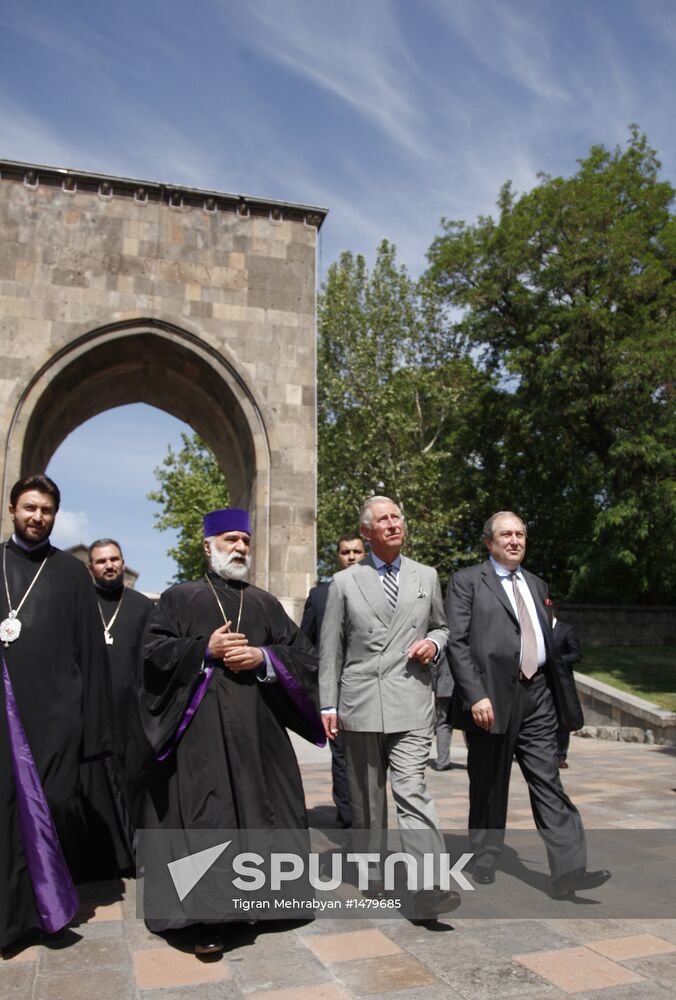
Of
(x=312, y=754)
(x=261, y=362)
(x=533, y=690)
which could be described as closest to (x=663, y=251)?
(x=261, y=362)

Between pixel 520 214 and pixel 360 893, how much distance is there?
75.1 ft

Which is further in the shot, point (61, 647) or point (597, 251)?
point (597, 251)

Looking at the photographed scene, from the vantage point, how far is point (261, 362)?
54.9 feet

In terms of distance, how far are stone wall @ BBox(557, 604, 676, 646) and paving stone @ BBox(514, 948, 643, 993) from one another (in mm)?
17579

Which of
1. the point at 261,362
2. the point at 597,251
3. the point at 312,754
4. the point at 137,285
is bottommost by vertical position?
the point at 312,754

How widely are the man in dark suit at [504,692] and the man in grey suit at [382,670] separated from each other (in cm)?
24

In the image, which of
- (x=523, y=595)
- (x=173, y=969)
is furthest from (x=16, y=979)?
(x=523, y=595)

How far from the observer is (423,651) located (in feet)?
14.3

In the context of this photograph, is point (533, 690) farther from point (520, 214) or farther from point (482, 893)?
point (520, 214)

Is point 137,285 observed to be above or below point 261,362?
above

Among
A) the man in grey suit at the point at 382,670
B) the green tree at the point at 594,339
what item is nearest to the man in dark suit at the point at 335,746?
the man in grey suit at the point at 382,670

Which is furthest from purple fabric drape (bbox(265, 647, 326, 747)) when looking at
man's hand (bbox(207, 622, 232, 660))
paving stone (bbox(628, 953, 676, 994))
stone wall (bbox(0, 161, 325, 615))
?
stone wall (bbox(0, 161, 325, 615))

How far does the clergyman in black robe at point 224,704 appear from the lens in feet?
13.0

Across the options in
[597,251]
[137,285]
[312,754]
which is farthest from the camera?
[597,251]
